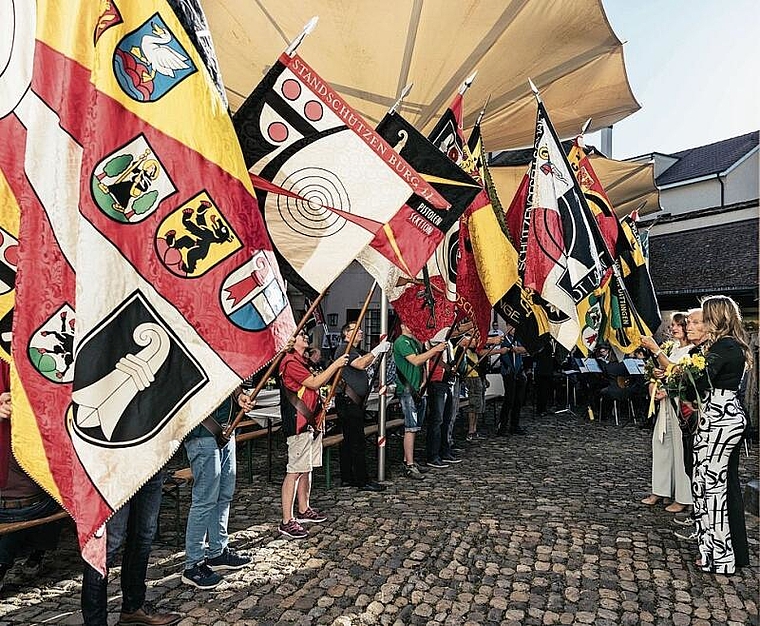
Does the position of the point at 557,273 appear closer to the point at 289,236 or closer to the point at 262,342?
the point at 289,236

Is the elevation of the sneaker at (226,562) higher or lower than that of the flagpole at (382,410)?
lower

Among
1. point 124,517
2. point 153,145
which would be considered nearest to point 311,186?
point 153,145

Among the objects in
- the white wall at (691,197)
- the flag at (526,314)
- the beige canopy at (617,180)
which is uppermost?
the white wall at (691,197)

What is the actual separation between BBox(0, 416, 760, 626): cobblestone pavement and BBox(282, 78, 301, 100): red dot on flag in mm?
3548

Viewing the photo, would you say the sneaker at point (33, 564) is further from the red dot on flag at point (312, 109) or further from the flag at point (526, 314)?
the flag at point (526, 314)

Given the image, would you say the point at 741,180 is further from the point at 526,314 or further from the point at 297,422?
the point at 297,422

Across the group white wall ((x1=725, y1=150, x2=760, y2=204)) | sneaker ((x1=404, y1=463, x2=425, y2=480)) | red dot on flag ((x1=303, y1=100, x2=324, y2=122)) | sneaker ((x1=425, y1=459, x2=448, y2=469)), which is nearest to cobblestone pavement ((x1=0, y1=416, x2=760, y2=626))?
sneaker ((x1=404, y1=463, x2=425, y2=480))

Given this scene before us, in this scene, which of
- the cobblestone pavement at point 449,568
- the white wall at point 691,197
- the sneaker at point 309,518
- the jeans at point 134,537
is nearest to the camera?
the jeans at point 134,537

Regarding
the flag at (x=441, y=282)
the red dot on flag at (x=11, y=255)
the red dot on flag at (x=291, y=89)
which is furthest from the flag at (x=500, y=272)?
the red dot on flag at (x=11, y=255)

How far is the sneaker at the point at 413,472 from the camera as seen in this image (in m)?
8.45

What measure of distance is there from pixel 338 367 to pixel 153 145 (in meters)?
3.07

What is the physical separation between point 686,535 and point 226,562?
14.5ft

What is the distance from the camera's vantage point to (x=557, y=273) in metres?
6.60

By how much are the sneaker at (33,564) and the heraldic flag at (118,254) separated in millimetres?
2745
